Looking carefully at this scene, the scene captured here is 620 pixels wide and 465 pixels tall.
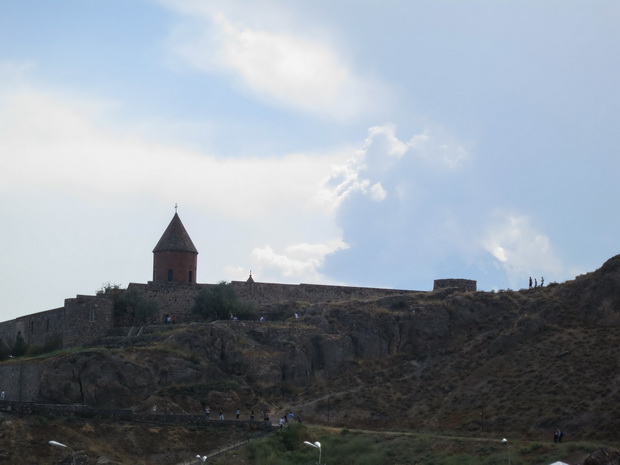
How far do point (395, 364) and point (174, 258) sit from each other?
13.9 meters

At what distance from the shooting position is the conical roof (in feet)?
209

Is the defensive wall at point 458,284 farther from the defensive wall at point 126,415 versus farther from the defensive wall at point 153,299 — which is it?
the defensive wall at point 126,415

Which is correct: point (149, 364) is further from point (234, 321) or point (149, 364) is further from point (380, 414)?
point (380, 414)

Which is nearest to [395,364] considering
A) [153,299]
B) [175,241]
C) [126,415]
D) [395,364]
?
[395,364]

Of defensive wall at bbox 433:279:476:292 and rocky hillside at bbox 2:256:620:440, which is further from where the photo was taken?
defensive wall at bbox 433:279:476:292

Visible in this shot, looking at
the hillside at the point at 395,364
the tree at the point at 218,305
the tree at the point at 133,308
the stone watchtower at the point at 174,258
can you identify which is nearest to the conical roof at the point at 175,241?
the stone watchtower at the point at 174,258

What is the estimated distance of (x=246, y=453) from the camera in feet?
155

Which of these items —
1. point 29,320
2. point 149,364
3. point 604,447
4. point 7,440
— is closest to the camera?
point 604,447

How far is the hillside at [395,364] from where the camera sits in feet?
166

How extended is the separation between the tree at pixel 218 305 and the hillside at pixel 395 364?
1681 mm

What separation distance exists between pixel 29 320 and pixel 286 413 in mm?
18357

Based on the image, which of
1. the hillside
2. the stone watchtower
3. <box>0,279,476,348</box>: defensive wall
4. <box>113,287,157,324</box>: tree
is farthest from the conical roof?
the hillside

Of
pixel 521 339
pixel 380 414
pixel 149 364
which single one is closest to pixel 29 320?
pixel 149 364

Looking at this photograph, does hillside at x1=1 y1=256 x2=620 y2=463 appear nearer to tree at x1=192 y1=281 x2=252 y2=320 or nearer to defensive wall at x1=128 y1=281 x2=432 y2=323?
tree at x1=192 y1=281 x2=252 y2=320
